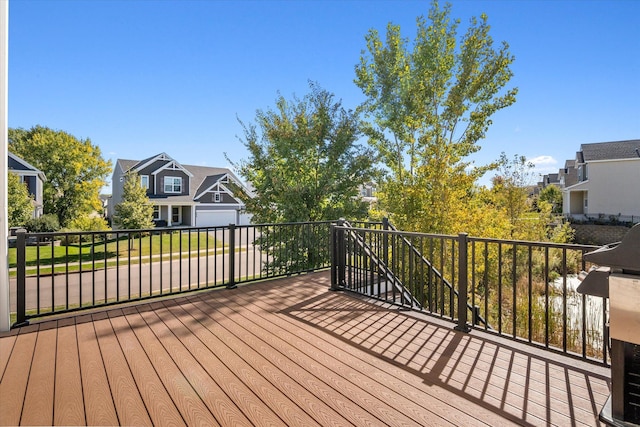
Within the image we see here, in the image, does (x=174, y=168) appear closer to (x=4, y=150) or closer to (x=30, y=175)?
(x=30, y=175)

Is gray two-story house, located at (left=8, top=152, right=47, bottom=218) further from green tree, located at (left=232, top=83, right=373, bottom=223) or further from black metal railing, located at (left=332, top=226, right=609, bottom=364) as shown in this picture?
black metal railing, located at (left=332, top=226, right=609, bottom=364)

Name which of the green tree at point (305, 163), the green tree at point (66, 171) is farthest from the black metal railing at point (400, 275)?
the green tree at point (66, 171)

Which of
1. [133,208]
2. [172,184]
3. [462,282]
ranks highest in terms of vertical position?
[172,184]

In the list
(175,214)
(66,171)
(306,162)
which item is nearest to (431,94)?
(306,162)

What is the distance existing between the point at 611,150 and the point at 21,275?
91.8 feet

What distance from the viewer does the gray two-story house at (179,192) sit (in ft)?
75.6

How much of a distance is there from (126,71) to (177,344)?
1133 centimetres

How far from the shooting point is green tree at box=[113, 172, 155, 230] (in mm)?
17219

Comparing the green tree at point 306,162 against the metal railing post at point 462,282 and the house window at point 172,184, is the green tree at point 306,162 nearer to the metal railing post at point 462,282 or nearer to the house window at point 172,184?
the metal railing post at point 462,282

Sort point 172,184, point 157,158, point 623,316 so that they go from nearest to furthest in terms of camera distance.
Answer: point 623,316, point 157,158, point 172,184

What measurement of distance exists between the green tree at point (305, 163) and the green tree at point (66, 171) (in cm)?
1506

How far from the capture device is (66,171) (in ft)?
60.1

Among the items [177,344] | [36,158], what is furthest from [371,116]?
[36,158]

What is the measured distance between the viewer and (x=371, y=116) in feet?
30.9
